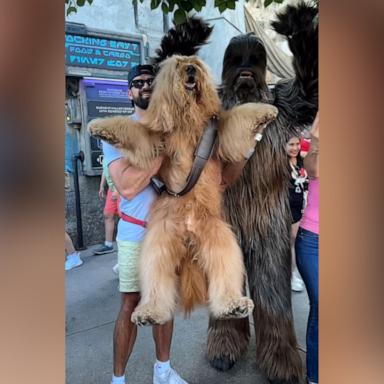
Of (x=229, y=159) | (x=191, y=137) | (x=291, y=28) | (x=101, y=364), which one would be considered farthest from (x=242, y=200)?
(x=101, y=364)

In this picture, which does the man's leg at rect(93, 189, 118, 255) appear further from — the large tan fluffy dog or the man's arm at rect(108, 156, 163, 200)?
the large tan fluffy dog

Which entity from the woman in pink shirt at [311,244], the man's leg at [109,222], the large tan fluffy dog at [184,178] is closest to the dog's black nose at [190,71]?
the large tan fluffy dog at [184,178]

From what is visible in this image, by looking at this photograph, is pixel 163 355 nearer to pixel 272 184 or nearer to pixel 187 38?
pixel 272 184

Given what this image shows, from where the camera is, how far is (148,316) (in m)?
2.17

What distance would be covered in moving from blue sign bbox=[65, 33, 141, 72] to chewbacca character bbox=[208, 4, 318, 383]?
4175mm

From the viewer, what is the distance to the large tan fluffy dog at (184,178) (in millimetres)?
2256

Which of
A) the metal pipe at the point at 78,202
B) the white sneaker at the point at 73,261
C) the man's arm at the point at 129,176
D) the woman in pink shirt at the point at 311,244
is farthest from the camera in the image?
the metal pipe at the point at 78,202

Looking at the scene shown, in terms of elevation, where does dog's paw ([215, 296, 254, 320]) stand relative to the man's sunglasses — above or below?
below

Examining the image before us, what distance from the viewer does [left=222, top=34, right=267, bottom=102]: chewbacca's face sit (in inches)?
108

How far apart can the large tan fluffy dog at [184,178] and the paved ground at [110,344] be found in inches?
46.8

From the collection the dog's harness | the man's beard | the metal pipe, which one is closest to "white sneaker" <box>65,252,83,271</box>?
the metal pipe

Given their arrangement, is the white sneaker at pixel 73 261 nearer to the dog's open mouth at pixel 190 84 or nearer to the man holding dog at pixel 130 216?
the man holding dog at pixel 130 216
